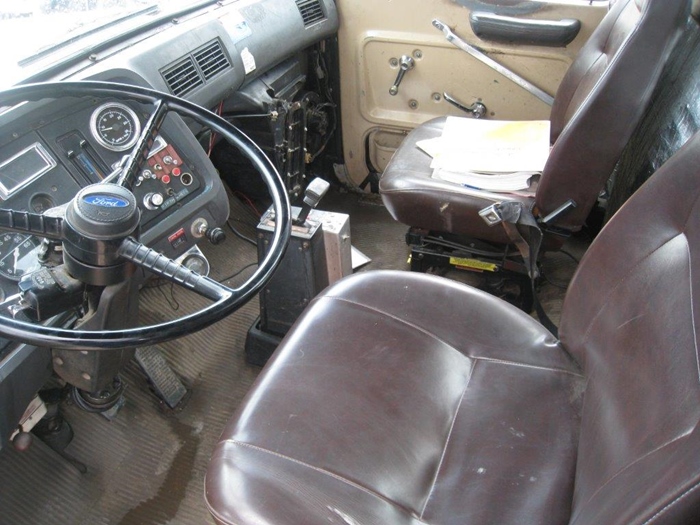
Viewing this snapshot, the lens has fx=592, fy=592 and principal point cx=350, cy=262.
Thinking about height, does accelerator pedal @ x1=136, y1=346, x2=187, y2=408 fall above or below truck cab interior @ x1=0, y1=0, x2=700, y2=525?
below

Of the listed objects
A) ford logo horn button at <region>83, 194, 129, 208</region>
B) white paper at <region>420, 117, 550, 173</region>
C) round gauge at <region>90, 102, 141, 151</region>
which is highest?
ford logo horn button at <region>83, 194, 129, 208</region>

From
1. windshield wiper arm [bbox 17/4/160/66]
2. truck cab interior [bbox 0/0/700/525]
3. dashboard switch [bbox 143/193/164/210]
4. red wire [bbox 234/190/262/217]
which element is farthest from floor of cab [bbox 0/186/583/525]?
windshield wiper arm [bbox 17/4/160/66]

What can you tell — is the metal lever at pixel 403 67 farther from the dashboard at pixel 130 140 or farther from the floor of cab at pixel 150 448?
the floor of cab at pixel 150 448

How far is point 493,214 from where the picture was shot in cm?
144

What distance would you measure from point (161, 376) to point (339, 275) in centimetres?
57

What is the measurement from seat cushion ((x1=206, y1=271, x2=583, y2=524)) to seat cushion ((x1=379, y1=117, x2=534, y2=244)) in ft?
1.35

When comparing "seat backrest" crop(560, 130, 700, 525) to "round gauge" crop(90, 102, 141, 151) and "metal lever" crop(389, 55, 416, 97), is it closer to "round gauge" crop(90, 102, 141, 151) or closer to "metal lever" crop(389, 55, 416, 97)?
"round gauge" crop(90, 102, 141, 151)

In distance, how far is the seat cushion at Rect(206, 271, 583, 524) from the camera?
2.68 ft

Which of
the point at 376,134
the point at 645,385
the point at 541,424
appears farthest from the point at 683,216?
the point at 376,134

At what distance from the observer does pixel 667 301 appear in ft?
2.42

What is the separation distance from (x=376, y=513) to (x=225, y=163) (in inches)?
64.4

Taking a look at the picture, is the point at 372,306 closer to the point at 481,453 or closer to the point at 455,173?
the point at 481,453

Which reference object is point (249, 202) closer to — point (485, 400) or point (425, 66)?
point (425, 66)

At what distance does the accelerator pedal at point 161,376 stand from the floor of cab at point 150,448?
0.12ft
